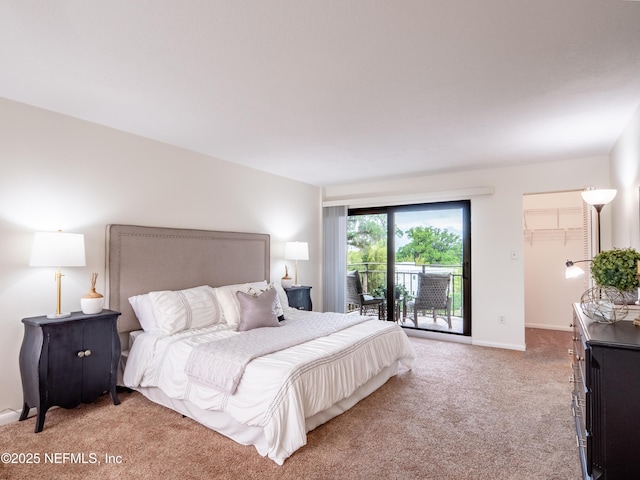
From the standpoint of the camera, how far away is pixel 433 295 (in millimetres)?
5258

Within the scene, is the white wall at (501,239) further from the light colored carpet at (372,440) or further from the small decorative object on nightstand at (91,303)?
the small decorative object on nightstand at (91,303)

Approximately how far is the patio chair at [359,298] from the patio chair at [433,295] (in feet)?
1.86

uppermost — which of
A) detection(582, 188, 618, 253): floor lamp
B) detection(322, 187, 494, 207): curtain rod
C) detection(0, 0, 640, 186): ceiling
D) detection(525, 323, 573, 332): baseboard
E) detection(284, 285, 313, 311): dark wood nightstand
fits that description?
detection(0, 0, 640, 186): ceiling

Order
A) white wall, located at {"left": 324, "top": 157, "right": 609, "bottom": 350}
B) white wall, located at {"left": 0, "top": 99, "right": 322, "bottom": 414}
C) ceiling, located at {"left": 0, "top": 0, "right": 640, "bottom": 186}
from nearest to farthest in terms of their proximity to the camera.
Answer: ceiling, located at {"left": 0, "top": 0, "right": 640, "bottom": 186}
white wall, located at {"left": 0, "top": 99, "right": 322, "bottom": 414}
white wall, located at {"left": 324, "top": 157, "right": 609, "bottom": 350}

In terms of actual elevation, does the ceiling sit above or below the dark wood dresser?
above

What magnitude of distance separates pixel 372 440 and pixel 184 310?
1.93 meters

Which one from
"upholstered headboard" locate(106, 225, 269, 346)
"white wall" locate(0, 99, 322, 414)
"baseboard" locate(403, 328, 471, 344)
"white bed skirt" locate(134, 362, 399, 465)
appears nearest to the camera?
"white bed skirt" locate(134, 362, 399, 465)

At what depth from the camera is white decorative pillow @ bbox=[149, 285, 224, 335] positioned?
10.1 ft

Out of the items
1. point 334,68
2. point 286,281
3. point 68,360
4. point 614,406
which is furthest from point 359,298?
point 614,406

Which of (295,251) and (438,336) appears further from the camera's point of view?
(438,336)

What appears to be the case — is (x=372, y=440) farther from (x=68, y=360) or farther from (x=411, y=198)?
(x=411, y=198)

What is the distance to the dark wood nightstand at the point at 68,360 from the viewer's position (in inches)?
97.7

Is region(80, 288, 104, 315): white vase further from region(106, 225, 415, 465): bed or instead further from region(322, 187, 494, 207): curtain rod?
region(322, 187, 494, 207): curtain rod

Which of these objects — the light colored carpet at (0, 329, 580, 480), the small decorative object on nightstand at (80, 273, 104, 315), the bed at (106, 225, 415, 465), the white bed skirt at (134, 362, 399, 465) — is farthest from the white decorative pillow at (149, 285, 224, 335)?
the light colored carpet at (0, 329, 580, 480)
